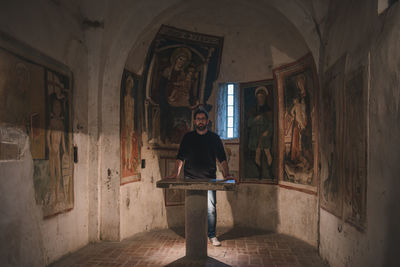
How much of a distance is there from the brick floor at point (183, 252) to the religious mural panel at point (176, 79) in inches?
87.8

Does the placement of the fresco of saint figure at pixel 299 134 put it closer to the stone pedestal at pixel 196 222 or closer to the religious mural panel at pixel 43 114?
the stone pedestal at pixel 196 222

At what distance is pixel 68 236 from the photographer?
4.73 meters

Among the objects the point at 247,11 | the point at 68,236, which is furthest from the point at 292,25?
the point at 68,236

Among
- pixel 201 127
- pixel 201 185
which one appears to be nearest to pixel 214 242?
pixel 201 185

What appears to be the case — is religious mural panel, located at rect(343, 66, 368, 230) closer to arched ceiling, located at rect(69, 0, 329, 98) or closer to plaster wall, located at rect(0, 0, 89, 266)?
arched ceiling, located at rect(69, 0, 329, 98)

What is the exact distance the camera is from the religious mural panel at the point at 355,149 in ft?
10.3

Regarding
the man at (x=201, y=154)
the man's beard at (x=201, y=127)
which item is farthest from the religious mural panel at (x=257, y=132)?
the man's beard at (x=201, y=127)

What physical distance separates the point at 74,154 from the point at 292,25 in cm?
445

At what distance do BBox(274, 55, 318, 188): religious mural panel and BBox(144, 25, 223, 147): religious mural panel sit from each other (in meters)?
1.68

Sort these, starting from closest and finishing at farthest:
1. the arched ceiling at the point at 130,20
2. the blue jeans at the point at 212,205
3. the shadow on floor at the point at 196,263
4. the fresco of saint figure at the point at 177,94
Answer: the shadow on floor at the point at 196,263, the arched ceiling at the point at 130,20, the blue jeans at the point at 212,205, the fresco of saint figure at the point at 177,94

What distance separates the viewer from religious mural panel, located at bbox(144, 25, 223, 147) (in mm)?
6598

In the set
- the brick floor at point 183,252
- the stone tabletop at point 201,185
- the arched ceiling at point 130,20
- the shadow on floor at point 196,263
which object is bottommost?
the brick floor at point 183,252

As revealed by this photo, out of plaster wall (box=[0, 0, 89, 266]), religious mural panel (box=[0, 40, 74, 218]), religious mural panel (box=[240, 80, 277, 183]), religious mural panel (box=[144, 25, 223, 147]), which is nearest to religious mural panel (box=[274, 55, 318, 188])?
religious mural panel (box=[240, 80, 277, 183])

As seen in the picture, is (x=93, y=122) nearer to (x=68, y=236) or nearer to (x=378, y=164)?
(x=68, y=236)
